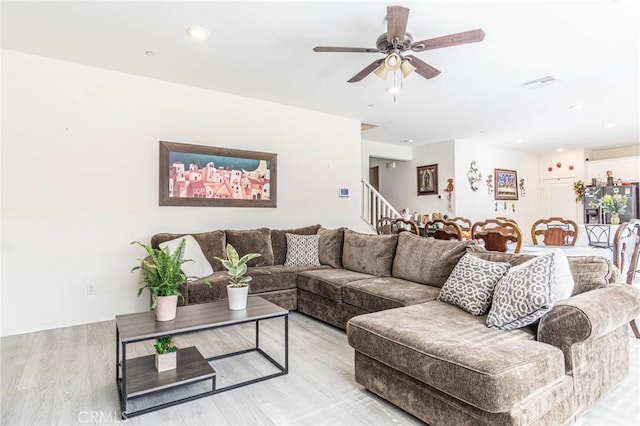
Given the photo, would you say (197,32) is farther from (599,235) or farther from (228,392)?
(599,235)

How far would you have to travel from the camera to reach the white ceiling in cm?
280

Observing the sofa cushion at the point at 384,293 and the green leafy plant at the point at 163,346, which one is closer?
the green leafy plant at the point at 163,346

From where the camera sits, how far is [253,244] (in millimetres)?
4441

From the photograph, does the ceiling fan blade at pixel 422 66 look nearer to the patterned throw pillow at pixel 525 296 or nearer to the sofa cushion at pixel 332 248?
the patterned throw pillow at pixel 525 296

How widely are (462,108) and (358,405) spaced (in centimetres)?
472

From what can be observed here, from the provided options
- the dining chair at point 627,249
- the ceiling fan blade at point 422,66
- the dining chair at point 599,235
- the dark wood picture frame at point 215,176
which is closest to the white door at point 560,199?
the dining chair at point 599,235

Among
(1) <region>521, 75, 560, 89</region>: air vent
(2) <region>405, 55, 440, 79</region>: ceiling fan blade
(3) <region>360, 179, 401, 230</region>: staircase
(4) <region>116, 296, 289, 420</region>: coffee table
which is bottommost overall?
(4) <region>116, 296, 289, 420</region>: coffee table

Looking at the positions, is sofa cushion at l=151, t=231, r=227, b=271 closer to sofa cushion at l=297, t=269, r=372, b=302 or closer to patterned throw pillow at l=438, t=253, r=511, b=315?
sofa cushion at l=297, t=269, r=372, b=302

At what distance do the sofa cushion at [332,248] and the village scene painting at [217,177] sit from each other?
3.73 ft

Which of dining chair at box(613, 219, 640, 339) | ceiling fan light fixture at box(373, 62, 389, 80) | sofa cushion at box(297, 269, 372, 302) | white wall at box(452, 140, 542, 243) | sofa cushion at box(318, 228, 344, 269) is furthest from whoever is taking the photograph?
white wall at box(452, 140, 542, 243)

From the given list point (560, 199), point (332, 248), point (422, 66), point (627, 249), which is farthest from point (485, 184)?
point (422, 66)

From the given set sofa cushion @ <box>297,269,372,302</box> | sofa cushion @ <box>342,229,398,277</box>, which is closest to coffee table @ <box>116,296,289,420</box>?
sofa cushion @ <box>297,269,372,302</box>

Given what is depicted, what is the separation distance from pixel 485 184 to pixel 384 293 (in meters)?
6.24

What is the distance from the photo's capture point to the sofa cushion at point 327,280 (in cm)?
357
